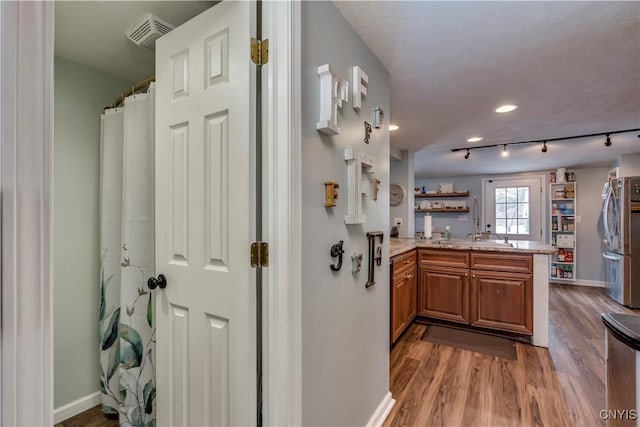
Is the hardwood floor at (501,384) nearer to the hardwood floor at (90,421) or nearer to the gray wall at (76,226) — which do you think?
the hardwood floor at (90,421)

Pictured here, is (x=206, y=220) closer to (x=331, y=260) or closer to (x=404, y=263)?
(x=331, y=260)

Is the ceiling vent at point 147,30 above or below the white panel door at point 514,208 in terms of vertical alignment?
above

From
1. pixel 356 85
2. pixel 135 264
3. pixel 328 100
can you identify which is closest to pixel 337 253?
pixel 328 100

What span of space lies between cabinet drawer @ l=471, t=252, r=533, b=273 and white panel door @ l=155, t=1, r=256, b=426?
2.74 meters

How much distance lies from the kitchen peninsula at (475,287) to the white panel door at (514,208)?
3.18m

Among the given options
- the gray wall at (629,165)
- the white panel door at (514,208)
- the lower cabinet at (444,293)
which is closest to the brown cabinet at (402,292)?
the lower cabinet at (444,293)

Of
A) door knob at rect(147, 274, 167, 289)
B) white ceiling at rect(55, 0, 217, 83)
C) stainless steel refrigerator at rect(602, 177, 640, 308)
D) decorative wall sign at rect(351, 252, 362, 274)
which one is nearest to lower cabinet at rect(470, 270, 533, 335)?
decorative wall sign at rect(351, 252, 362, 274)

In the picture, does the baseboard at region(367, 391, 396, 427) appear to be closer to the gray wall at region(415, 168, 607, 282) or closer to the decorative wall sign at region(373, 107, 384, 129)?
the decorative wall sign at region(373, 107, 384, 129)

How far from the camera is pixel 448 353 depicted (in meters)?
2.70

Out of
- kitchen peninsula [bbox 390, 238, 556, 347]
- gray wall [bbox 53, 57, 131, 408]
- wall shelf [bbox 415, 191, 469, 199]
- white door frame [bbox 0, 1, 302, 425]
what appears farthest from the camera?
wall shelf [bbox 415, 191, 469, 199]

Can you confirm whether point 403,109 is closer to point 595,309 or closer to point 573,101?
point 573,101

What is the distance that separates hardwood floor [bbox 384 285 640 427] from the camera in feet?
6.09

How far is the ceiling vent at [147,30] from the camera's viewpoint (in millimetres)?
1442

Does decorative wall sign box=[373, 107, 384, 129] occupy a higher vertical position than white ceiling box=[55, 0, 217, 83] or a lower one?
lower
